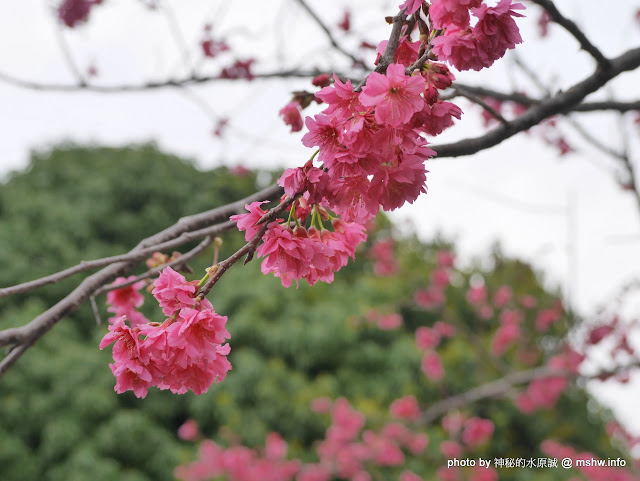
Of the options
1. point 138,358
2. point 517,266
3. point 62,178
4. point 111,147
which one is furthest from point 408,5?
point 111,147

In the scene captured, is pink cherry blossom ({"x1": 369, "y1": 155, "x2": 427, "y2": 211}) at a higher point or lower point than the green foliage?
lower

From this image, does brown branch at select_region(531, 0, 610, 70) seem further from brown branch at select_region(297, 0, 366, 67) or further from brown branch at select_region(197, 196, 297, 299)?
brown branch at select_region(297, 0, 366, 67)

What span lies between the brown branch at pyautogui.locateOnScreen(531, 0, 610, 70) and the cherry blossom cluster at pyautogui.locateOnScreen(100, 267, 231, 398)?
2.23 feet

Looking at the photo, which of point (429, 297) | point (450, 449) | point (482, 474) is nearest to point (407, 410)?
point (450, 449)

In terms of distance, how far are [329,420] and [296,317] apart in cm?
117

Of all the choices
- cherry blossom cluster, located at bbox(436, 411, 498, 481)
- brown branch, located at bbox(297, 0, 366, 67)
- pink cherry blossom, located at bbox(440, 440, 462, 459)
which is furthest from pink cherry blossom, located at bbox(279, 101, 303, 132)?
pink cherry blossom, located at bbox(440, 440, 462, 459)

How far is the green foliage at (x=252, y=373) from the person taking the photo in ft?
14.7

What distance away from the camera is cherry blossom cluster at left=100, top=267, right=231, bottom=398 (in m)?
0.58

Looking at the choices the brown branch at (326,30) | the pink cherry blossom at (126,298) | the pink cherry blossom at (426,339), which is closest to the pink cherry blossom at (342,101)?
the pink cherry blossom at (126,298)

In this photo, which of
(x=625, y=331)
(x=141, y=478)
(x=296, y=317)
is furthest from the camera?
(x=296, y=317)

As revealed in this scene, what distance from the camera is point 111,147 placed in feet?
28.3

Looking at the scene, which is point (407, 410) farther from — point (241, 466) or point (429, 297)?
point (241, 466)

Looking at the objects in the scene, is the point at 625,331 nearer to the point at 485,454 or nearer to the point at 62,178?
the point at 485,454

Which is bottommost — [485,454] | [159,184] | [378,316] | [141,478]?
[141,478]
